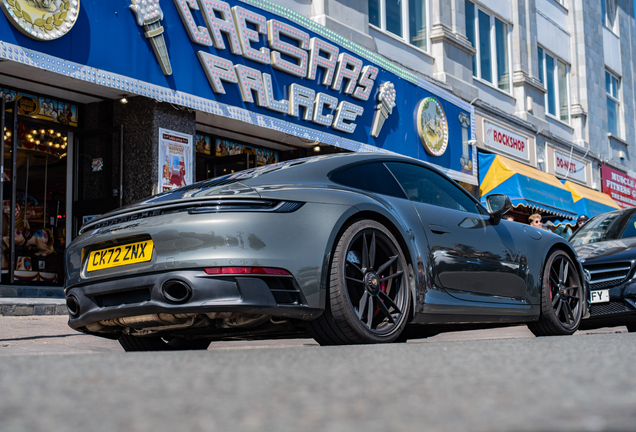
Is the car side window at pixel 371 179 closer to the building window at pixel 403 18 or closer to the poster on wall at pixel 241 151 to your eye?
the poster on wall at pixel 241 151

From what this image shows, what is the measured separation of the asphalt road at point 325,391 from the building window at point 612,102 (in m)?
26.1

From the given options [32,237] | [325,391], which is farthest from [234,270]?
[32,237]

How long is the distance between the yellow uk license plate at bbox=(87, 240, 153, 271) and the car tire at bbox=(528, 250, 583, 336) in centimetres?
311

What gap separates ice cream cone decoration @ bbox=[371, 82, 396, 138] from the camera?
13141mm

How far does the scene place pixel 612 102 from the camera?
27000mm

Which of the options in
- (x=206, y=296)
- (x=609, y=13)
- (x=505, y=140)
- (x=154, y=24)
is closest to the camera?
(x=206, y=296)

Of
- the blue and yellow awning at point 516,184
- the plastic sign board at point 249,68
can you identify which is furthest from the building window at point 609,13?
the plastic sign board at point 249,68

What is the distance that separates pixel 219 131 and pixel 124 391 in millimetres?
10508

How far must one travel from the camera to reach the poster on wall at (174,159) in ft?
31.8

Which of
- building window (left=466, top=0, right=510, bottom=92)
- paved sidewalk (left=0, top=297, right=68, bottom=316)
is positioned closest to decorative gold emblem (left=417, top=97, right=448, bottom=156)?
building window (left=466, top=0, right=510, bottom=92)

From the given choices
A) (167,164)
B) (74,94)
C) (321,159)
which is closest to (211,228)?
(321,159)

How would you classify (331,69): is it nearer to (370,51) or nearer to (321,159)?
(370,51)

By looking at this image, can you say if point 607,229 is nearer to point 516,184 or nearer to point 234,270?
point 234,270

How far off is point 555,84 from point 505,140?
5816mm
